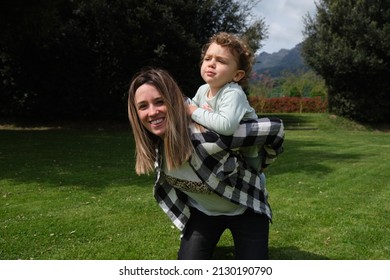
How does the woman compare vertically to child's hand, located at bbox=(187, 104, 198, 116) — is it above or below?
below

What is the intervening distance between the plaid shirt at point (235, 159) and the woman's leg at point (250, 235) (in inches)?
3.5

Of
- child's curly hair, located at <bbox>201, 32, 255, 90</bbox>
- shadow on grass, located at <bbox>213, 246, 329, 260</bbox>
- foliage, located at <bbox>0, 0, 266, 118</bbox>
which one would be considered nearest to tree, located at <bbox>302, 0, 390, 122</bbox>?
foliage, located at <bbox>0, 0, 266, 118</bbox>

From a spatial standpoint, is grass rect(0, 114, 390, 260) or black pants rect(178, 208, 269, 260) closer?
black pants rect(178, 208, 269, 260)

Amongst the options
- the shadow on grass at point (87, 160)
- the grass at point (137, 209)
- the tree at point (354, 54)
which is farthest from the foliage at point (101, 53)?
the grass at point (137, 209)

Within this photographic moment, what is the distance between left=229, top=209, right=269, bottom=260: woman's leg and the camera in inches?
116

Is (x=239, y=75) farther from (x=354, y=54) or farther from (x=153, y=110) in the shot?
(x=354, y=54)

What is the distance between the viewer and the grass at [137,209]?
15.0 ft

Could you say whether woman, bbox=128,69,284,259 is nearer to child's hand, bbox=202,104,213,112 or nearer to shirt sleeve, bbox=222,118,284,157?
shirt sleeve, bbox=222,118,284,157

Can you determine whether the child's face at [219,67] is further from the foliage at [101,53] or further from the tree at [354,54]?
the tree at [354,54]

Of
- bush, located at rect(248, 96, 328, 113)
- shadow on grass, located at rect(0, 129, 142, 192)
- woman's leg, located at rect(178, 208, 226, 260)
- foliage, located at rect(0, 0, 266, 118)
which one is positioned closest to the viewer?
woman's leg, located at rect(178, 208, 226, 260)

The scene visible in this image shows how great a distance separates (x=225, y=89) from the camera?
271cm

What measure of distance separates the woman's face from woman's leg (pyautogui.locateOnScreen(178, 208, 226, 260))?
822mm

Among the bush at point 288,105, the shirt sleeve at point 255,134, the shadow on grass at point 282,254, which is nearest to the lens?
the shirt sleeve at point 255,134
